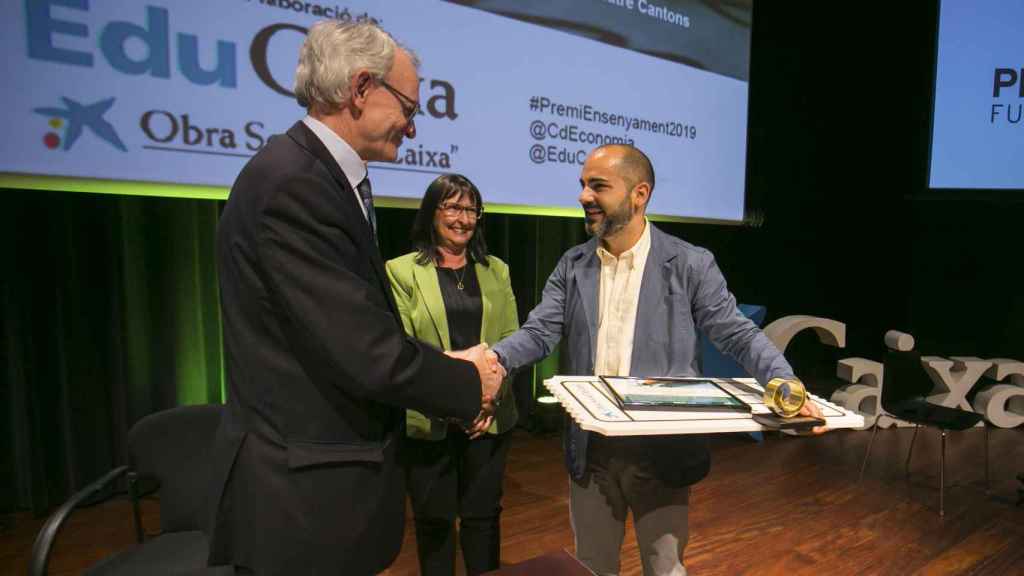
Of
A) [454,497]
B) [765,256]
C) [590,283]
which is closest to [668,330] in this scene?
[590,283]

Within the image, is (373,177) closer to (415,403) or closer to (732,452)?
(415,403)

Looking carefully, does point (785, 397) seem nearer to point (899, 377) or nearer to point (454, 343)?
point (454, 343)

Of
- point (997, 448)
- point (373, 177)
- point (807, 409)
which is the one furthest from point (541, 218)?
point (997, 448)

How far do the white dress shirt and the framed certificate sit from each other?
25.5 inches

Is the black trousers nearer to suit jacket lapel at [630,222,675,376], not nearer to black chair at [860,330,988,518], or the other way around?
suit jacket lapel at [630,222,675,376]

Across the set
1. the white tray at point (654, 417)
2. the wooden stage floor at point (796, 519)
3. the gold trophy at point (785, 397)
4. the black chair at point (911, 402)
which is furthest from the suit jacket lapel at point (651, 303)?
the black chair at point (911, 402)

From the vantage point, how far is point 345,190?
1019 mm

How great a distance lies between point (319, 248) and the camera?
0.96m

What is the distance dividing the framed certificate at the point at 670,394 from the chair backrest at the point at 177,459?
125 centimetres

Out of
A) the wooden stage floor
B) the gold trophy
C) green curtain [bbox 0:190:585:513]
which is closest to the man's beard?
the gold trophy

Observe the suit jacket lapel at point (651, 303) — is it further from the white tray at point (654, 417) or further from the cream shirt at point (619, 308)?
the white tray at point (654, 417)

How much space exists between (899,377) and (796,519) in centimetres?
120

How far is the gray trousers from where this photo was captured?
1563mm

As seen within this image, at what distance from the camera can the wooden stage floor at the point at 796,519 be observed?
2.68 metres
